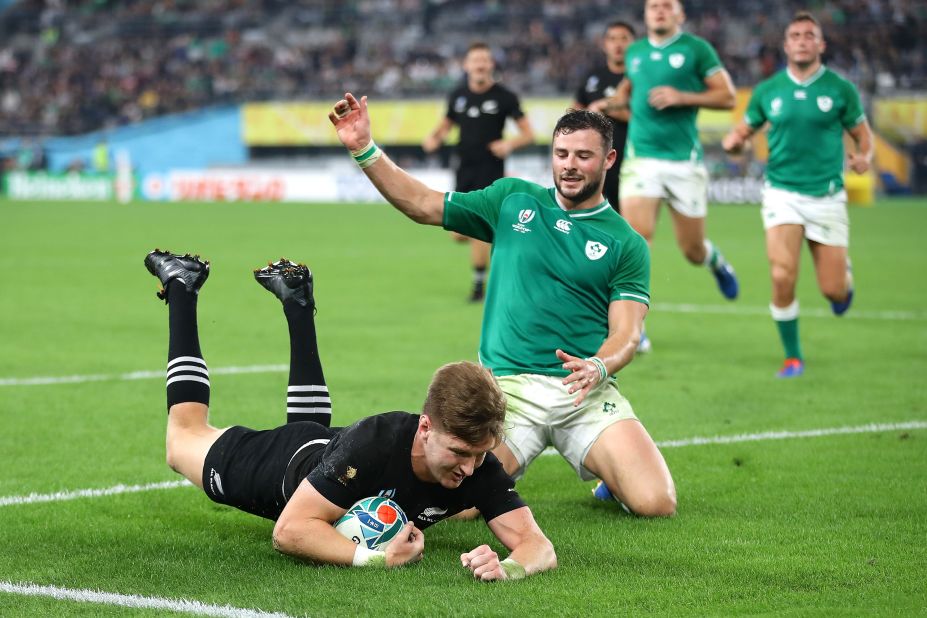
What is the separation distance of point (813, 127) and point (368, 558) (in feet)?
20.5

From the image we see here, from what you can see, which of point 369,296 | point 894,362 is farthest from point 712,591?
point 369,296

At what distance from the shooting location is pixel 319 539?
15.3 feet

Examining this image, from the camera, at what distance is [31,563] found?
479 centimetres

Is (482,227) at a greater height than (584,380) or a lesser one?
greater

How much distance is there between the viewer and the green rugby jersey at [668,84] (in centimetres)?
1077

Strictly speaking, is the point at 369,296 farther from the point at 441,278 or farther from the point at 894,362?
the point at 894,362

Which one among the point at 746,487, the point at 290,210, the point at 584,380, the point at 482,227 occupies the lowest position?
the point at 290,210

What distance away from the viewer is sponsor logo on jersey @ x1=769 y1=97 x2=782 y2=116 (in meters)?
9.77

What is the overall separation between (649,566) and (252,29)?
52884 mm

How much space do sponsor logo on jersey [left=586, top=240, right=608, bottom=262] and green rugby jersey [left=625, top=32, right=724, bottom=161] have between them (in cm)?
506

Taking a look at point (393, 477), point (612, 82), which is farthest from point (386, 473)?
point (612, 82)

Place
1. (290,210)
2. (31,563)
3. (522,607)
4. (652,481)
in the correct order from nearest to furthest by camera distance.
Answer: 1. (522,607)
2. (31,563)
3. (652,481)
4. (290,210)

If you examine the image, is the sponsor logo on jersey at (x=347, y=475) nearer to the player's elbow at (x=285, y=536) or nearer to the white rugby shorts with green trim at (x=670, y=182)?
the player's elbow at (x=285, y=536)

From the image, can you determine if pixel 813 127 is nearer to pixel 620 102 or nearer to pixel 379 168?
pixel 620 102
